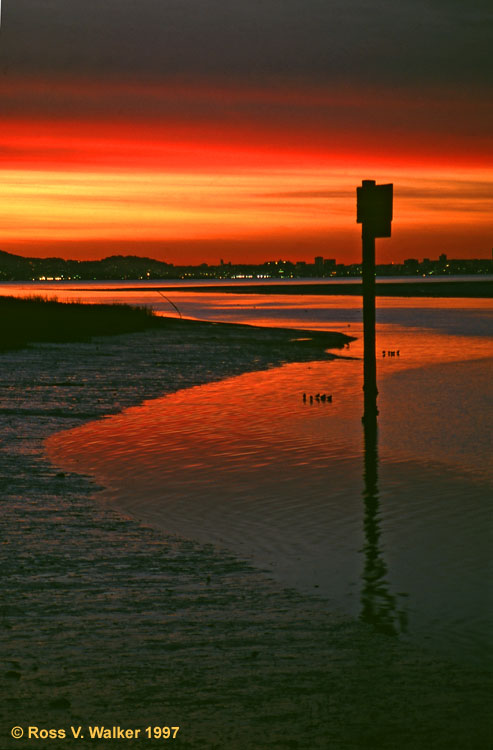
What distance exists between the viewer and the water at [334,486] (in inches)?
331

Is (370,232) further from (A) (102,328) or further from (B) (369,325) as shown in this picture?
(A) (102,328)

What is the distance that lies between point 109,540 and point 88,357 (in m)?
25.3

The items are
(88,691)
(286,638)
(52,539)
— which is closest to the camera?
(88,691)

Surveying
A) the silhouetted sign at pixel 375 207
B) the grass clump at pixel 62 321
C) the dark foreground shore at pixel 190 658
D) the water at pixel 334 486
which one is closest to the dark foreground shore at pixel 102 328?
the grass clump at pixel 62 321

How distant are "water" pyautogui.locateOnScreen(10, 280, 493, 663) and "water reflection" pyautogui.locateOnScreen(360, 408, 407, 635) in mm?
21

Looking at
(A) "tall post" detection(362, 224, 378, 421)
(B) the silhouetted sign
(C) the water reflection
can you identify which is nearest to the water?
(C) the water reflection

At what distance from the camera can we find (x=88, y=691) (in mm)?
5969

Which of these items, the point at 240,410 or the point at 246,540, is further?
the point at 240,410

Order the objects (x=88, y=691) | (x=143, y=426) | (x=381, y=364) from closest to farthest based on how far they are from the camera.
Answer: (x=88, y=691) → (x=143, y=426) → (x=381, y=364)

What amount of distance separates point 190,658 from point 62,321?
49.2 metres

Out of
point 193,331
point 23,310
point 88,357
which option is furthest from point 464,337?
point 23,310

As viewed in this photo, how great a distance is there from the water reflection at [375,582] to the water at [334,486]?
21 millimetres

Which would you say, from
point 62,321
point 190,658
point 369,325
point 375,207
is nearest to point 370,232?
point 375,207

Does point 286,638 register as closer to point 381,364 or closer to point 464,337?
point 381,364
